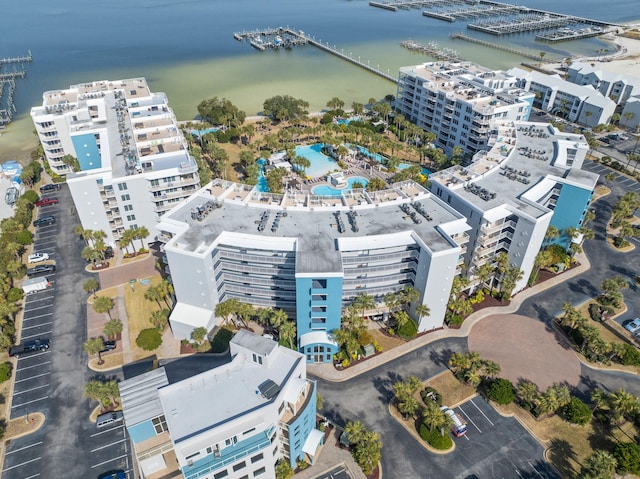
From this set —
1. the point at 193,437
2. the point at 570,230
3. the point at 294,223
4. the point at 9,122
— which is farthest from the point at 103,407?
the point at 9,122

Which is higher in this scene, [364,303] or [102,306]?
[364,303]

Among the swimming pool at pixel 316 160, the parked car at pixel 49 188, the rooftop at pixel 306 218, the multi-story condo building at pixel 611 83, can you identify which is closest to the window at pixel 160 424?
the rooftop at pixel 306 218

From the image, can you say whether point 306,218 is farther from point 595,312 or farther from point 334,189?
point 595,312

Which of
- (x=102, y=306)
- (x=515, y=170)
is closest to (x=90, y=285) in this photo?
(x=102, y=306)

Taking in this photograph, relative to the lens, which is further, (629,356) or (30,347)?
(30,347)

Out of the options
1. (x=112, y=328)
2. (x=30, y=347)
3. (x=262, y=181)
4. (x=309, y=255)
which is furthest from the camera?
(x=262, y=181)

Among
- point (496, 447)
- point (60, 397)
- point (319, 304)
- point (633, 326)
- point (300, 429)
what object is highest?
point (319, 304)

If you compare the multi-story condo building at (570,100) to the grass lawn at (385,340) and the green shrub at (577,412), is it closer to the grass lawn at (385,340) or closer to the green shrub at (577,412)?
the green shrub at (577,412)

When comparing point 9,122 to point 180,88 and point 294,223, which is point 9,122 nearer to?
point 180,88
